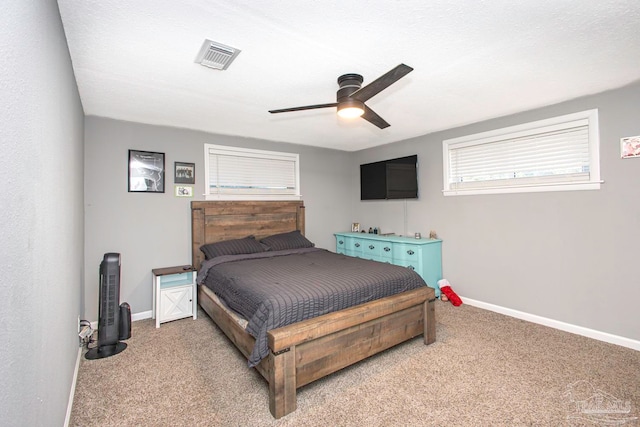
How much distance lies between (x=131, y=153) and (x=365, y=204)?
371 centimetres

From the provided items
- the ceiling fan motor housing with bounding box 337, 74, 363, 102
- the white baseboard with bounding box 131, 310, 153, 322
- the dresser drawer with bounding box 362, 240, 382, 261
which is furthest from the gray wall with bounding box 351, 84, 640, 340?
the white baseboard with bounding box 131, 310, 153, 322

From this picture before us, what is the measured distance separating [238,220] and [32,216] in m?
3.23

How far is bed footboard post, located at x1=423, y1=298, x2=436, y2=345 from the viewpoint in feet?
9.28

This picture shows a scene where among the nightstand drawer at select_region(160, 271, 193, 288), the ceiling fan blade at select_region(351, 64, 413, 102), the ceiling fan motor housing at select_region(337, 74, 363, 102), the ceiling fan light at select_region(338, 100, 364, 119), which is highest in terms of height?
the ceiling fan motor housing at select_region(337, 74, 363, 102)

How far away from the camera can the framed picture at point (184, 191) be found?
390 cm

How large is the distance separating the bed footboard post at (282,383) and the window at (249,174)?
277 cm

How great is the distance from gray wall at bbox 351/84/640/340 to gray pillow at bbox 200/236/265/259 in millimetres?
2533

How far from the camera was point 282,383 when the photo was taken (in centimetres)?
194

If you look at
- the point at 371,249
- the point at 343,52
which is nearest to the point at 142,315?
the point at 371,249

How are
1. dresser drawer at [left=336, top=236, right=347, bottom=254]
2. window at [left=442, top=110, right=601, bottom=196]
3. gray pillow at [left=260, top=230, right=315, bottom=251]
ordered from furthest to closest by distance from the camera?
Result: dresser drawer at [left=336, top=236, right=347, bottom=254] → gray pillow at [left=260, top=230, right=315, bottom=251] → window at [left=442, top=110, right=601, bottom=196]

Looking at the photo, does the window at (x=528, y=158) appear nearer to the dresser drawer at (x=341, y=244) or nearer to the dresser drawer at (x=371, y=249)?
the dresser drawer at (x=371, y=249)

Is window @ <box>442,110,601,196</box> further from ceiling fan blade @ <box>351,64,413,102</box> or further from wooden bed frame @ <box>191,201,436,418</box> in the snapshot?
ceiling fan blade @ <box>351,64,413,102</box>

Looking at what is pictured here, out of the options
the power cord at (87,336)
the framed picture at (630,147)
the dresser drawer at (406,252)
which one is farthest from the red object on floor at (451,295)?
the power cord at (87,336)

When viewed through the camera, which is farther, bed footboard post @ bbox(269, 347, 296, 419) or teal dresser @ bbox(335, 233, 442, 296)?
teal dresser @ bbox(335, 233, 442, 296)
